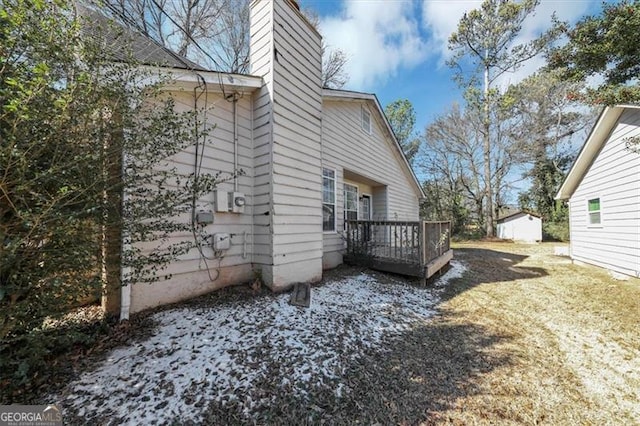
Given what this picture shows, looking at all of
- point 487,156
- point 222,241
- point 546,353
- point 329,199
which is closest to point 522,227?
point 487,156

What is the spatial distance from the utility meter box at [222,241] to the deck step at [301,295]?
133cm

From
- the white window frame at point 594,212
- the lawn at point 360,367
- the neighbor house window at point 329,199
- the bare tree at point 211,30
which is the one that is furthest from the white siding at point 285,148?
the white window frame at point 594,212

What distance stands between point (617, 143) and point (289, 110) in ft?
30.0

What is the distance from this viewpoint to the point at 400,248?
6.43 metres

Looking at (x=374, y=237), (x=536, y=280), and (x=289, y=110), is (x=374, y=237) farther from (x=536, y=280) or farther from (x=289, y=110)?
(x=536, y=280)

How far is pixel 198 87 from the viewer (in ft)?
13.8

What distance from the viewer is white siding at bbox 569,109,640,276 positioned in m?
6.82

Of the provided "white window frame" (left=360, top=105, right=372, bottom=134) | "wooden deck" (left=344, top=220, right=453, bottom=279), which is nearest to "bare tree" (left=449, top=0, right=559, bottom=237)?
"white window frame" (left=360, top=105, right=372, bottom=134)

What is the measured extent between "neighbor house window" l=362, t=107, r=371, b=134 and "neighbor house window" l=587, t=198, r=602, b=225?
7.80 meters

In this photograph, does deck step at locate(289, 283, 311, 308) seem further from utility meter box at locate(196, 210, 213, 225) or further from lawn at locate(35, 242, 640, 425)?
Result: utility meter box at locate(196, 210, 213, 225)

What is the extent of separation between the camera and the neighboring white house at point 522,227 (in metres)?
18.9

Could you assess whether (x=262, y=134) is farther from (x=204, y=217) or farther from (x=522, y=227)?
(x=522, y=227)

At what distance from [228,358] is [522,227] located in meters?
22.9

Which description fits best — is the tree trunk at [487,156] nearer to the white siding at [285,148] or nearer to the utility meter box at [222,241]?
the white siding at [285,148]
